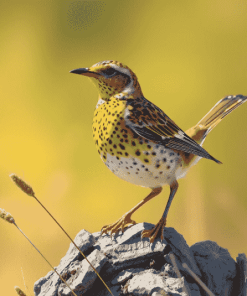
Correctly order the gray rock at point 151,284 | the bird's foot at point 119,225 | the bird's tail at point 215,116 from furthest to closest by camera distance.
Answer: the bird's tail at point 215,116 → the bird's foot at point 119,225 → the gray rock at point 151,284

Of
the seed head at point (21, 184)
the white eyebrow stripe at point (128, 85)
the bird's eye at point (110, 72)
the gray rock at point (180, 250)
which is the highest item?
the bird's eye at point (110, 72)

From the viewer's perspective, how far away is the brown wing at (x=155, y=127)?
189 cm

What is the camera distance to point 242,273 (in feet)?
6.80

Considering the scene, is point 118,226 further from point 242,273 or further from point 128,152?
point 242,273

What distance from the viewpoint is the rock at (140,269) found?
1854 mm

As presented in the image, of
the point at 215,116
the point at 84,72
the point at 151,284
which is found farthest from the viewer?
the point at 215,116

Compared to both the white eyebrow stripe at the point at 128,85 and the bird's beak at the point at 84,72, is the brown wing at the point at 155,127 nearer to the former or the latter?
the white eyebrow stripe at the point at 128,85

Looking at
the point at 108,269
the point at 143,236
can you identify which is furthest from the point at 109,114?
the point at 108,269

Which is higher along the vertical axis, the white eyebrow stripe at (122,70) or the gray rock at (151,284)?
the white eyebrow stripe at (122,70)

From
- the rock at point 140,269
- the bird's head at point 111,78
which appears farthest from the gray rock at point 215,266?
the bird's head at point 111,78

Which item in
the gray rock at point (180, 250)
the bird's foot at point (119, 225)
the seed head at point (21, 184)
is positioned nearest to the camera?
the seed head at point (21, 184)

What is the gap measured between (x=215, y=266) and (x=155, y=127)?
996 mm

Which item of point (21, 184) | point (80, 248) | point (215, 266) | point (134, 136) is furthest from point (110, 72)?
point (215, 266)

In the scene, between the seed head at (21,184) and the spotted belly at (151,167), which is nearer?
the seed head at (21,184)
